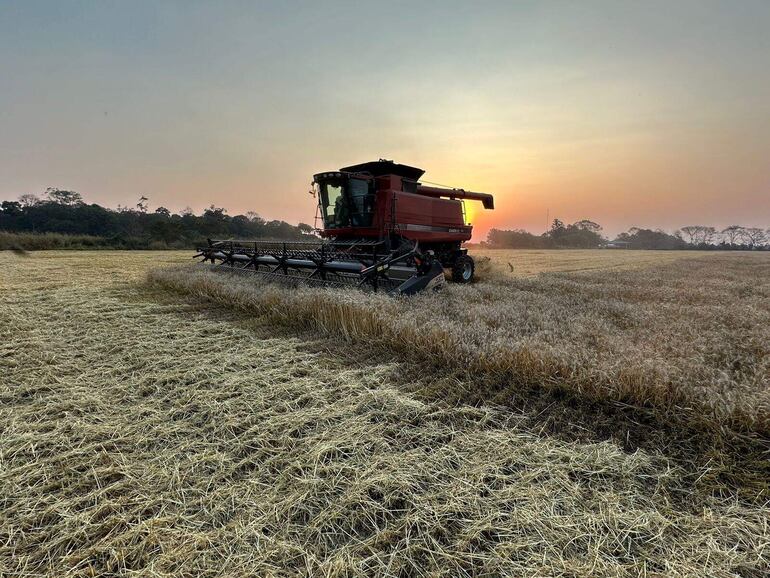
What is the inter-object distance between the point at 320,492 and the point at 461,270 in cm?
819

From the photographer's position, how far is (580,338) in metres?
3.48

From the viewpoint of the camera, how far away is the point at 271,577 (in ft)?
3.95

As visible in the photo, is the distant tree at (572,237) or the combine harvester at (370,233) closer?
the combine harvester at (370,233)

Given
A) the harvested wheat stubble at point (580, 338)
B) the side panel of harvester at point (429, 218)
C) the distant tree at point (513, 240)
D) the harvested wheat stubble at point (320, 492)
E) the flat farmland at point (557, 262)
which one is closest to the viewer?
the harvested wheat stubble at point (320, 492)

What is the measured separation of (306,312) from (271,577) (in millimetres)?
3505

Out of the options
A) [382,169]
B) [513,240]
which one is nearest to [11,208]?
[382,169]

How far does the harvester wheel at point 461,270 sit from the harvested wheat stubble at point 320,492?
6.84 metres

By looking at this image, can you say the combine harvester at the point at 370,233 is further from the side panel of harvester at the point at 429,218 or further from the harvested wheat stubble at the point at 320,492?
the harvested wheat stubble at the point at 320,492

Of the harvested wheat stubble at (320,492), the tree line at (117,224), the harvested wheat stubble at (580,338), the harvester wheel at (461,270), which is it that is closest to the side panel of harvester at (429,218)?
the harvester wheel at (461,270)

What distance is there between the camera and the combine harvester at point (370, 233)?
6531 millimetres

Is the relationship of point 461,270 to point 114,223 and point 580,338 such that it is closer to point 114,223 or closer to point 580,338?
point 580,338

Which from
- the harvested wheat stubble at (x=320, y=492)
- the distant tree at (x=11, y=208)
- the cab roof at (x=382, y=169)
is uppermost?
the distant tree at (x=11, y=208)

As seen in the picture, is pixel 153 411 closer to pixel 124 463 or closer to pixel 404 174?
pixel 124 463

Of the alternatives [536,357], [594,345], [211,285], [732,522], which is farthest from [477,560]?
[211,285]
